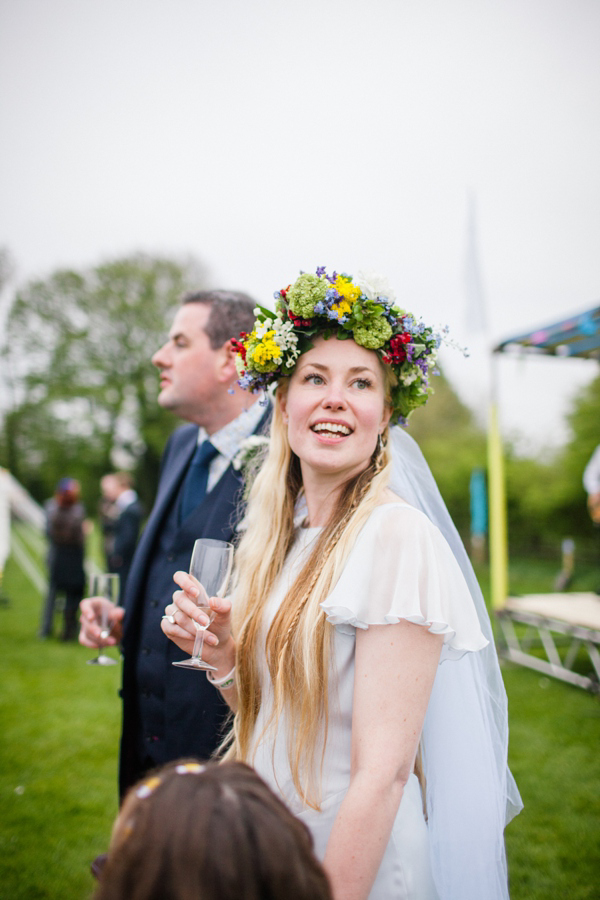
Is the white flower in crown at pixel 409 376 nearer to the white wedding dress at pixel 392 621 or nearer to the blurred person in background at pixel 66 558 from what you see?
the white wedding dress at pixel 392 621

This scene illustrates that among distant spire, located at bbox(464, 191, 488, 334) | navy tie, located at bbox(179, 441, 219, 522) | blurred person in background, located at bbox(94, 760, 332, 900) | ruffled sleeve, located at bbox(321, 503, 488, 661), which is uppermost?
distant spire, located at bbox(464, 191, 488, 334)

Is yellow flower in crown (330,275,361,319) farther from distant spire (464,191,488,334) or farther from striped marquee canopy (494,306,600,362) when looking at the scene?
distant spire (464,191,488,334)

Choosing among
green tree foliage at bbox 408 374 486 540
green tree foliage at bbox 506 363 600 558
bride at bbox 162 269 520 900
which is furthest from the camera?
green tree foliage at bbox 408 374 486 540

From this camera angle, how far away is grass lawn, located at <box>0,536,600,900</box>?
334 centimetres

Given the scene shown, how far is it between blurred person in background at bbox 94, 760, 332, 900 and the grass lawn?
3061 mm

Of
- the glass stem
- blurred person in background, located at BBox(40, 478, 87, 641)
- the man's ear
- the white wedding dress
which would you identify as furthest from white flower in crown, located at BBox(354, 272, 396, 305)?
blurred person in background, located at BBox(40, 478, 87, 641)

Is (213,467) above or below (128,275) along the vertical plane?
below

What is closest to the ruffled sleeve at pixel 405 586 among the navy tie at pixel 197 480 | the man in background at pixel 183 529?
the man in background at pixel 183 529

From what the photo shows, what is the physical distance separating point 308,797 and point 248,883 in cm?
68

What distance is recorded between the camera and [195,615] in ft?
5.07

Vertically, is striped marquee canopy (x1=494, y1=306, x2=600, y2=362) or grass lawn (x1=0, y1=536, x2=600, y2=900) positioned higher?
striped marquee canopy (x1=494, y1=306, x2=600, y2=362)

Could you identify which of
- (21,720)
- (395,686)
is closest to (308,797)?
(395,686)

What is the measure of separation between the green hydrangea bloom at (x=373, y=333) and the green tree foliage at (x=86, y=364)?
26090 mm

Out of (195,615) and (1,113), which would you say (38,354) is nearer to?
(1,113)
